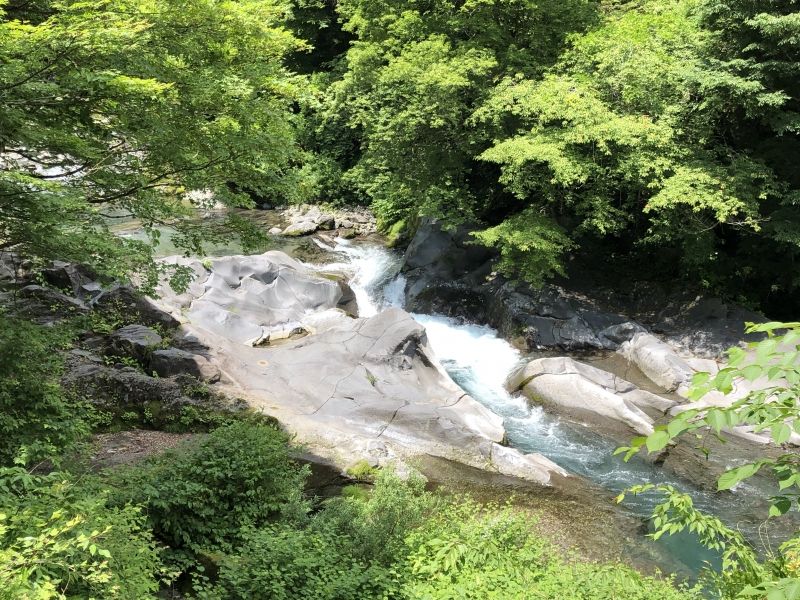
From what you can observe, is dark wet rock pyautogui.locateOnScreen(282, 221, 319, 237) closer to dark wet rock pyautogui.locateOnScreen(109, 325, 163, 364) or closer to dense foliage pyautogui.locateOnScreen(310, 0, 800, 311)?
dense foliage pyautogui.locateOnScreen(310, 0, 800, 311)

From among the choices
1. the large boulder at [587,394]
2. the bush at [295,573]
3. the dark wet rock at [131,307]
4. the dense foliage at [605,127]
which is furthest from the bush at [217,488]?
the dense foliage at [605,127]

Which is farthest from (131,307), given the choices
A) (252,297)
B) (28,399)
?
(28,399)

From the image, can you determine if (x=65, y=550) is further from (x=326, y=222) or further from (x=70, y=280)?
(x=326, y=222)

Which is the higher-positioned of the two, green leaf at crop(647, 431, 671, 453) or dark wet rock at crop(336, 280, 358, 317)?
green leaf at crop(647, 431, 671, 453)

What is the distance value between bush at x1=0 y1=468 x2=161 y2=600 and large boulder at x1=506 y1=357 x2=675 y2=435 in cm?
1074

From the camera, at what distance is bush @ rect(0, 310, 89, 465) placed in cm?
650

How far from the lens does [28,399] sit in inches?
270

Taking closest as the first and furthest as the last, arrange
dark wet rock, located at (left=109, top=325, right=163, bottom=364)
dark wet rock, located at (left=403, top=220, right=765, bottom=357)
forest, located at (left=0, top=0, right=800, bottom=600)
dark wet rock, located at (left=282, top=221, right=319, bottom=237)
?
forest, located at (left=0, top=0, right=800, bottom=600) < dark wet rock, located at (left=109, top=325, right=163, bottom=364) < dark wet rock, located at (left=403, top=220, right=765, bottom=357) < dark wet rock, located at (left=282, top=221, right=319, bottom=237)

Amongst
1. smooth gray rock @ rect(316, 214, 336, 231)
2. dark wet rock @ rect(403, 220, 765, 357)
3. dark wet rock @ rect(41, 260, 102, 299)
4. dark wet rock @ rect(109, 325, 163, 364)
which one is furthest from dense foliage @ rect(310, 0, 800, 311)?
dark wet rock @ rect(41, 260, 102, 299)

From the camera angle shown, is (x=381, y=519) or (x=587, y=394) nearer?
(x=381, y=519)

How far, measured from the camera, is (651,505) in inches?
411

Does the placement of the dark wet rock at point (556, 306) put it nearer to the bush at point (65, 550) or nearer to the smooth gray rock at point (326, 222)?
the smooth gray rock at point (326, 222)

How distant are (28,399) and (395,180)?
53.7 ft

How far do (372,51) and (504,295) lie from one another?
10.2m
